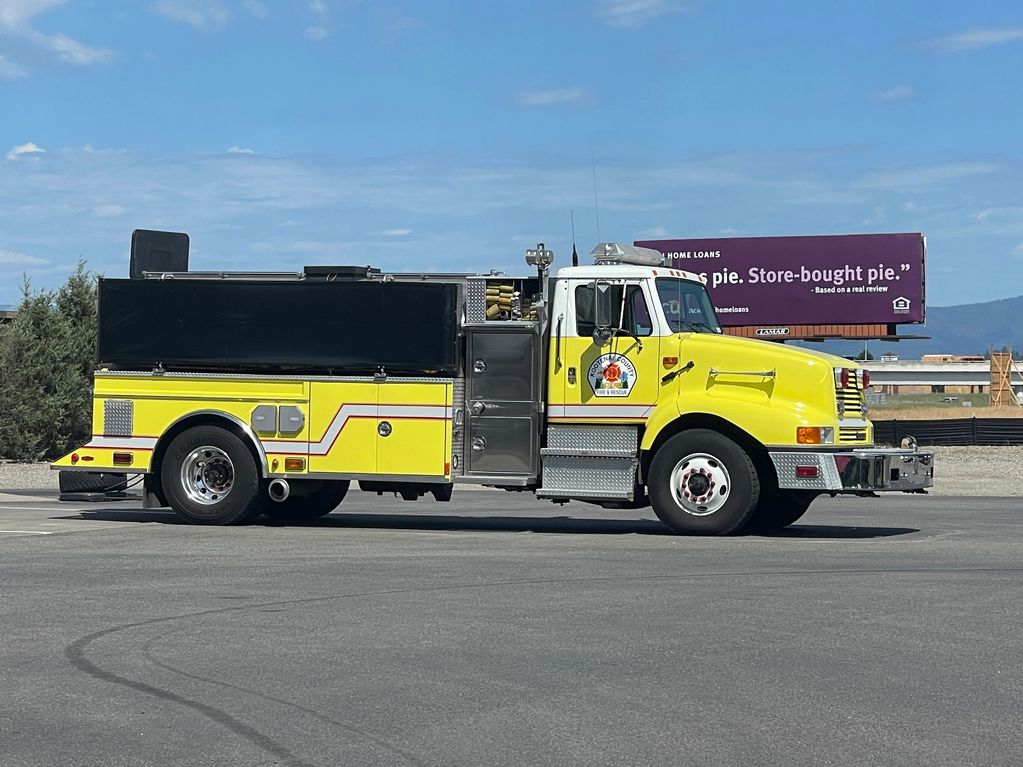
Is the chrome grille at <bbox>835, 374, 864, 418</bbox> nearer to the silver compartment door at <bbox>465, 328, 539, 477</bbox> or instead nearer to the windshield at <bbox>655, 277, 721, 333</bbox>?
the windshield at <bbox>655, 277, 721, 333</bbox>

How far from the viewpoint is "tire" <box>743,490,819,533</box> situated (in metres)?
16.5

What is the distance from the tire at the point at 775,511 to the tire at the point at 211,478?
553 cm

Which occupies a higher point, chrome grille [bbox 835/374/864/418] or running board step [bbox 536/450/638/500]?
chrome grille [bbox 835/374/864/418]

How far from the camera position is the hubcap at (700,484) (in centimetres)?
1529

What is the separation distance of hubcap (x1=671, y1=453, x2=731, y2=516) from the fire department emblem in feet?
3.43

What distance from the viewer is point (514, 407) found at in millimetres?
16109

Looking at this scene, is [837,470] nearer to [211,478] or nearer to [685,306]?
[685,306]

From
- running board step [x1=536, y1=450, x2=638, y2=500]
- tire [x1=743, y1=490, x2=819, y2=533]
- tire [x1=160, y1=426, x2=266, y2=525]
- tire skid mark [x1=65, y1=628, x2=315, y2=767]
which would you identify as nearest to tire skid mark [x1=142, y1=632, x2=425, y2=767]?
tire skid mark [x1=65, y1=628, x2=315, y2=767]

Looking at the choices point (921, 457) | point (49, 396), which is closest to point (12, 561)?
point (921, 457)

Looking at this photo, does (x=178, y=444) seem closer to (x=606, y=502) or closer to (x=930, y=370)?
(x=606, y=502)

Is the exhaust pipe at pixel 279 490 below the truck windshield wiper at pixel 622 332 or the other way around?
below

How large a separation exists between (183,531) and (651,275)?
573 centimetres

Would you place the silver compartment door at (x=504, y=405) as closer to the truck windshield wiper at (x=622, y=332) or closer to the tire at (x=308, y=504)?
the truck windshield wiper at (x=622, y=332)

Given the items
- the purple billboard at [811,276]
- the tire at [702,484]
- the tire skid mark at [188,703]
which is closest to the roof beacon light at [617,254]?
the tire at [702,484]
